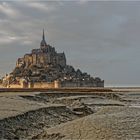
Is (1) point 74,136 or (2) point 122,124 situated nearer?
(1) point 74,136

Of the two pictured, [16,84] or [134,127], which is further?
[16,84]

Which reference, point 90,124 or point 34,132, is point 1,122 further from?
point 90,124

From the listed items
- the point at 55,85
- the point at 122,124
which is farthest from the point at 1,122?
the point at 55,85

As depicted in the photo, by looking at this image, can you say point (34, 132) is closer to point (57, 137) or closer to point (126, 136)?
point (57, 137)

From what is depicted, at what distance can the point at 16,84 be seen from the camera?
196000 mm

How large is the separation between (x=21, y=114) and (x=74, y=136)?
6.77 m

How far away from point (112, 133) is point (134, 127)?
159 cm

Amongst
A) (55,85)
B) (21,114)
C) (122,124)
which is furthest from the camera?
(55,85)

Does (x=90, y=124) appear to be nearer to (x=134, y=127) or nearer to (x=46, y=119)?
(x=134, y=127)

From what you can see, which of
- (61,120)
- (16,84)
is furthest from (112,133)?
(16,84)

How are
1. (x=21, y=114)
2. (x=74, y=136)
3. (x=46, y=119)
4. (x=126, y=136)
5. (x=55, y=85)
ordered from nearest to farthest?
1. (x=126, y=136)
2. (x=74, y=136)
3. (x=21, y=114)
4. (x=46, y=119)
5. (x=55, y=85)

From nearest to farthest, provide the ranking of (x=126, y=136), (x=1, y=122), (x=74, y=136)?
(x=126, y=136), (x=74, y=136), (x=1, y=122)

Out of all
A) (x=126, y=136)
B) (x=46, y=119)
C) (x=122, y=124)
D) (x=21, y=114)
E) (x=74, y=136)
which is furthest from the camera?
(x=46, y=119)

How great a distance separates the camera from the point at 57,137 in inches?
547
